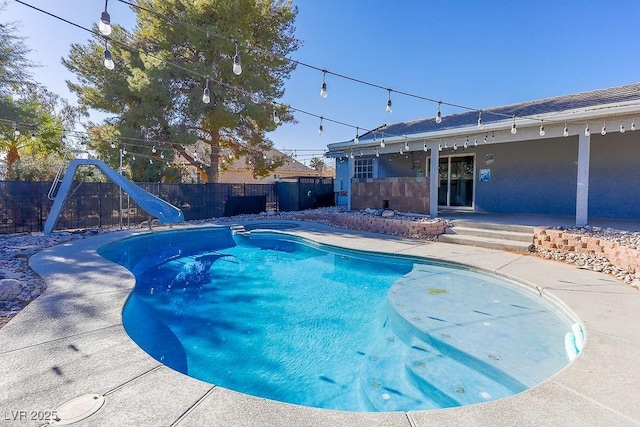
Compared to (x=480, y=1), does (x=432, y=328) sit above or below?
below

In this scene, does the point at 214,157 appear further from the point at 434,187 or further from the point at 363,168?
the point at 434,187

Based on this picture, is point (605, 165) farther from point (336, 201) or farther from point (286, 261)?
point (336, 201)

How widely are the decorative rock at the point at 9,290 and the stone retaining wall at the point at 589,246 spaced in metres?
8.61

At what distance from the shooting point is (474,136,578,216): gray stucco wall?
9641 millimetres

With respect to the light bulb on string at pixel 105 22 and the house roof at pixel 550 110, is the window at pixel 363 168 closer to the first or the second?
the house roof at pixel 550 110

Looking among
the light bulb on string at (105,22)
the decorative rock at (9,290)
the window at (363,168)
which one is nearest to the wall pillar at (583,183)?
the window at (363,168)

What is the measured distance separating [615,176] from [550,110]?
7.99ft

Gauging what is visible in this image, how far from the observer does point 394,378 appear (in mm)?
3242

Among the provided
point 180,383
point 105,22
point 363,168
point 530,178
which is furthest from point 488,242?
point 363,168

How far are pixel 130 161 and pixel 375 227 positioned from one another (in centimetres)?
1192

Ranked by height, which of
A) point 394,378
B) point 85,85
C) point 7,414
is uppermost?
point 85,85

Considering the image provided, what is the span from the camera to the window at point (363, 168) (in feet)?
48.6

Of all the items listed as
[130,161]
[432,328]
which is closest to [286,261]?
[432,328]

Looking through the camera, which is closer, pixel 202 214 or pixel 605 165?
pixel 605 165
